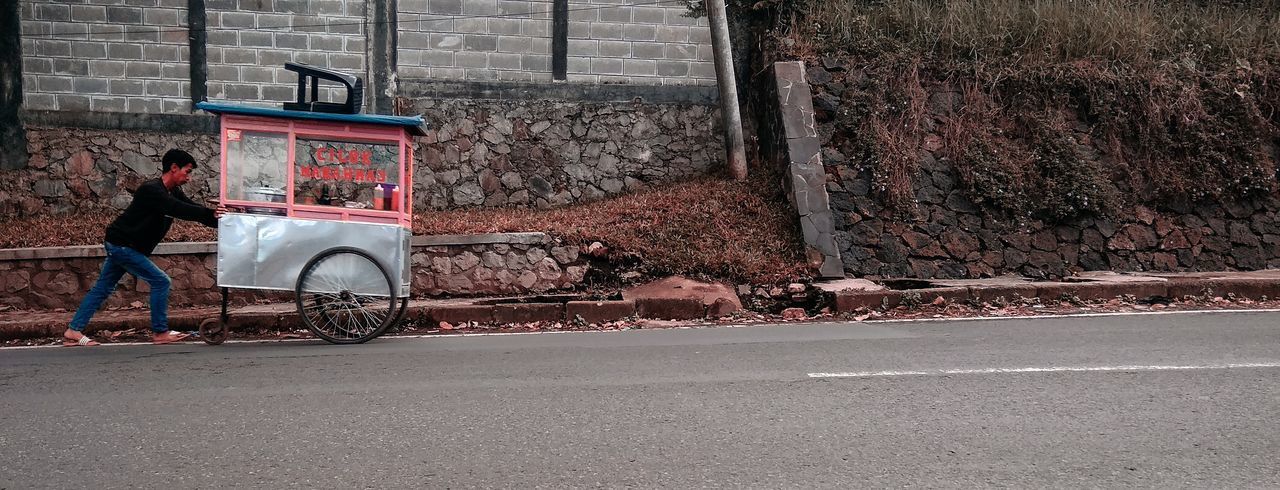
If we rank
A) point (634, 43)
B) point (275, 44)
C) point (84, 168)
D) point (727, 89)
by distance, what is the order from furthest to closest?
point (634, 43)
point (727, 89)
point (275, 44)
point (84, 168)

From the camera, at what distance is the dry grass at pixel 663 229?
10.1 metres

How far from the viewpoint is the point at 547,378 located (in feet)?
19.1

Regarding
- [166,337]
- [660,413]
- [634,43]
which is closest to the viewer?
[660,413]

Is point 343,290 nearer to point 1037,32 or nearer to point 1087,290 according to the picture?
point 1087,290

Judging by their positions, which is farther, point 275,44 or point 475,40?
point 475,40

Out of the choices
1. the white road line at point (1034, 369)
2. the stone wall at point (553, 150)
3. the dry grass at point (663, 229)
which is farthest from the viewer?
the stone wall at point (553, 150)

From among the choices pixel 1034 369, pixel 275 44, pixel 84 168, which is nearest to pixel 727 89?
pixel 275 44

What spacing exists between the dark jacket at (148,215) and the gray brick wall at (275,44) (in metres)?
4.90

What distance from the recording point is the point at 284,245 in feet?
24.4

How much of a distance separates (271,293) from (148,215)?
2554 millimetres

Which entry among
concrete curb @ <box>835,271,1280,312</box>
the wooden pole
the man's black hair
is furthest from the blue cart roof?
the wooden pole

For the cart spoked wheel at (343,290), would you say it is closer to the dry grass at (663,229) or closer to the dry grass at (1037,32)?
the dry grass at (663,229)

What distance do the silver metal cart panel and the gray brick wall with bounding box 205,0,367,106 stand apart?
516 cm

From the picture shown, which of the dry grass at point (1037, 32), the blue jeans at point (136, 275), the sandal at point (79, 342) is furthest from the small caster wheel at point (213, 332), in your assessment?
the dry grass at point (1037, 32)
